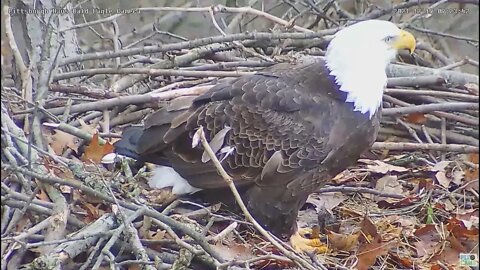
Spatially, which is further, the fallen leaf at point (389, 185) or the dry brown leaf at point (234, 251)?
the fallen leaf at point (389, 185)

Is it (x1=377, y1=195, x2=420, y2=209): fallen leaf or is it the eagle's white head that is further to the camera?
(x1=377, y1=195, x2=420, y2=209): fallen leaf

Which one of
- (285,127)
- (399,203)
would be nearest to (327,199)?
(399,203)

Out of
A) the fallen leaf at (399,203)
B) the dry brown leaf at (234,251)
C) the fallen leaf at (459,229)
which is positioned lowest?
the fallen leaf at (399,203)

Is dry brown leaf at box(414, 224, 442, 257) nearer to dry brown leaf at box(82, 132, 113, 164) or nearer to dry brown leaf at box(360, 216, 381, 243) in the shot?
dry brown leaf at box(360, 216, 381, 243)

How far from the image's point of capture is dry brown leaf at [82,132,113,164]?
353cm

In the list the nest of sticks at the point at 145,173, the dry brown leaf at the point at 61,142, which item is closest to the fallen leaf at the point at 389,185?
the nest of sticks at the point at 145,173

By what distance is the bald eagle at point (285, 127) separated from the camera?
10.8 ft

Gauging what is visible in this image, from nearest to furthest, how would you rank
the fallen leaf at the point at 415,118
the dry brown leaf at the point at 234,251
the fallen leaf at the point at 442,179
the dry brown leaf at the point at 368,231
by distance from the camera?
the dry brown leaf at the point at 234,251 < the dry brown leaf at the point at 368,231 < the fallen leaf at the point at 442,179 < the fallen leaf at the point at 415,118

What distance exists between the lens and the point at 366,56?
11.3 ft

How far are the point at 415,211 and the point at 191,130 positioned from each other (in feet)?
3.55

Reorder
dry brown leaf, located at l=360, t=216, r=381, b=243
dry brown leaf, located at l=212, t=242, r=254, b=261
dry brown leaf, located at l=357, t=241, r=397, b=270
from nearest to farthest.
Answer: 1. dry brown leaf, located at l=212, t=242, r=254, b=261
2. dry brown leaf, located at l=357, t=241, r=397, b=270
3. dry brown leaf, located at l=360, t=216, r=381, b=243

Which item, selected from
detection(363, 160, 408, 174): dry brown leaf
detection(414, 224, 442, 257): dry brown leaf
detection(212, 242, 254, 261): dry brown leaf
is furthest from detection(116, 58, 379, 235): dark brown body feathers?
detection(363, 160, 408, 174): dry brown leaf

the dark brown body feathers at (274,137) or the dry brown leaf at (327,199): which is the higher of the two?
the dark brown body feathers at (274,137)

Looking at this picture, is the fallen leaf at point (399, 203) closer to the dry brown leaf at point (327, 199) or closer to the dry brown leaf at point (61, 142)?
the dry brown leaf at point (327, 199)
